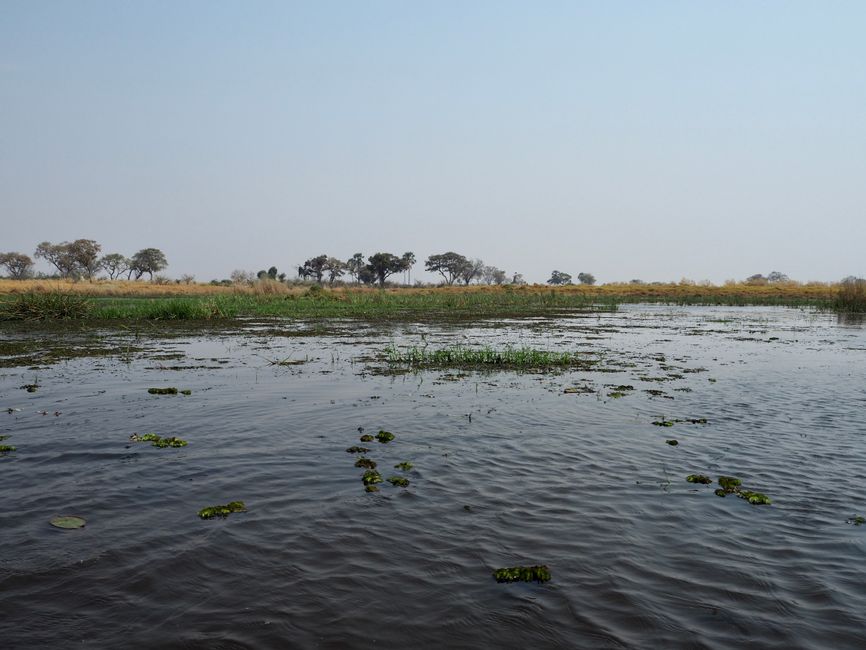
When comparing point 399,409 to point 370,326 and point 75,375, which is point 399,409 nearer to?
point 75,375

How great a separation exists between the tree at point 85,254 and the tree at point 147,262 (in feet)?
20.6

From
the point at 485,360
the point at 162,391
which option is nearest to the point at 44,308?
the point at 162,391

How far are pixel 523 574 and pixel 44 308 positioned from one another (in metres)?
27.8

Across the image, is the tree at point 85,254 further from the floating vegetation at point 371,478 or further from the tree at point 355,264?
the floating vegetation at point 371,478

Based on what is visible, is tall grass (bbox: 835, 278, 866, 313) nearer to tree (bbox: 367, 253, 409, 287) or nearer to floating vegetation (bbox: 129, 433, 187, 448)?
floating vegetation (bbox: 129, 433, 187, 448)

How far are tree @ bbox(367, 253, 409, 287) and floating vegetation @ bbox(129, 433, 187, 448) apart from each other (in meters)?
95.7

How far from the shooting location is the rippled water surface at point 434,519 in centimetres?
378

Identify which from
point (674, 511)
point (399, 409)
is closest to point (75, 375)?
point (399, 409)

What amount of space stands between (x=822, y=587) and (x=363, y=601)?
129 inches

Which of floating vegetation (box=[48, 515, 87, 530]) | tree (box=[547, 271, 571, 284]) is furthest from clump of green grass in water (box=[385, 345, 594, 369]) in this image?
tree (box=[547, 271, 571, 284])

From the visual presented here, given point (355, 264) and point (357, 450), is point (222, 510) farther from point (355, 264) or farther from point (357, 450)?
point (355, 264)

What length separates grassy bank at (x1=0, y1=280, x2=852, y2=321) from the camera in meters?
27.4

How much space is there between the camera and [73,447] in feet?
24.9

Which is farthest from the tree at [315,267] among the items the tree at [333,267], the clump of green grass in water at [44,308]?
the clump of green grass in water at [44,308]
